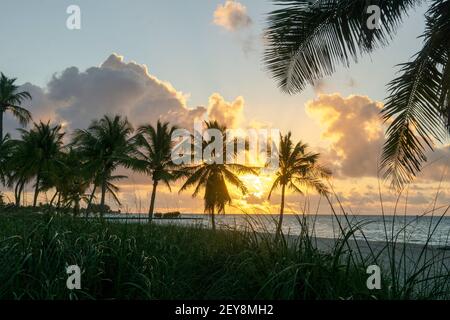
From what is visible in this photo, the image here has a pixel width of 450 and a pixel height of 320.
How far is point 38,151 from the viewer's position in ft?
131

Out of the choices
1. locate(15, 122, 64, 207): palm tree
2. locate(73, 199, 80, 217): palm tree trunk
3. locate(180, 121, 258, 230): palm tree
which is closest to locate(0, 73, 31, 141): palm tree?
locate(15, 122, 64, 207): palm tree

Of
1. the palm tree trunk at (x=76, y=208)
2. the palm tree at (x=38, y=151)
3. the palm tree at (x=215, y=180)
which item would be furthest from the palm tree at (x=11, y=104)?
the palm tree trunk at (x=76, y=208)

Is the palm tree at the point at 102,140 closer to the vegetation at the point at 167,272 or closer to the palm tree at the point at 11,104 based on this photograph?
the palm tree at the point at 11,104

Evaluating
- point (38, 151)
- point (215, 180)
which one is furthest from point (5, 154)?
point (215, 180)

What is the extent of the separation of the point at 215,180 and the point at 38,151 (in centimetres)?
1596

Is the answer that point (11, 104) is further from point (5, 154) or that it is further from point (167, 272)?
point (167, 272)

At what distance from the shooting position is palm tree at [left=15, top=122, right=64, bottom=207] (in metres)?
39.6

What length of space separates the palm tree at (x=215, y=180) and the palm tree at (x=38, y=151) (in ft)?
39.9

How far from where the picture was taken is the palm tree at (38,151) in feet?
130

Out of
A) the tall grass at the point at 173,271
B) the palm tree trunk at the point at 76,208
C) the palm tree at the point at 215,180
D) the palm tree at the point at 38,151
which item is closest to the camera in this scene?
the tall grass at the point at 173,271

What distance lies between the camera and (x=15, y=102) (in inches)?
1901

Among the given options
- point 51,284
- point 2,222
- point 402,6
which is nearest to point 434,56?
point 402,6

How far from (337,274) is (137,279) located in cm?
222

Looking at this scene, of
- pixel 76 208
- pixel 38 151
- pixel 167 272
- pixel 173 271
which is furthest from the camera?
pixel 38 151
